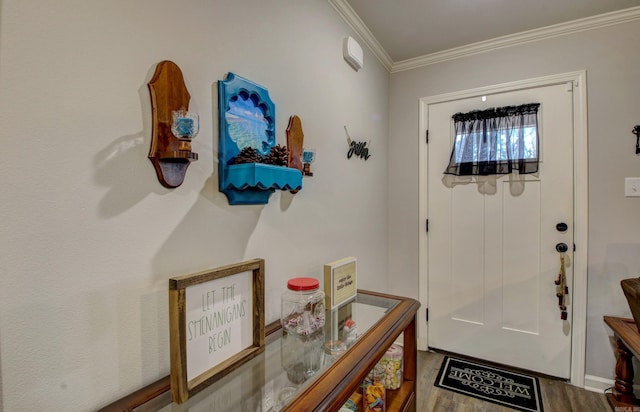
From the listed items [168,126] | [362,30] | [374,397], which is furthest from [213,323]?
[362,30]

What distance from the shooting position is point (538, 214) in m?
2.24

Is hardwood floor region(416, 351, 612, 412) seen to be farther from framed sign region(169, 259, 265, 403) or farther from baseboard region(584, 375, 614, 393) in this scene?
framed sign region(169, 259, 265, 403)

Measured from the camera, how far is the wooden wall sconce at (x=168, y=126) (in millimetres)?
849

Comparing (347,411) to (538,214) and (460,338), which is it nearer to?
(460,338)

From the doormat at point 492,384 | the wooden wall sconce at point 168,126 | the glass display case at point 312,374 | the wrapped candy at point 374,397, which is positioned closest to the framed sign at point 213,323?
the glass display case at point 312,374

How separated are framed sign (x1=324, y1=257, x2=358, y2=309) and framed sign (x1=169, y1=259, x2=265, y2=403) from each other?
0.42 meters

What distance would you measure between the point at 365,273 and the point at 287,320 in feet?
3.75

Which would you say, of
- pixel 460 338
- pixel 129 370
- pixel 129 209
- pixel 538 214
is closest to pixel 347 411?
pixel 129 370

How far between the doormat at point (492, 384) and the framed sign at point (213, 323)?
1758 mm

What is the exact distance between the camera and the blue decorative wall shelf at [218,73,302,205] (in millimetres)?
1029

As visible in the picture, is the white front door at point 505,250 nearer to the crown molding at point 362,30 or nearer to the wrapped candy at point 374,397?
the crown molding at point 362,30

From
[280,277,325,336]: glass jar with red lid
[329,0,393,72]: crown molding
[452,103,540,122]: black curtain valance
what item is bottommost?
[280,277,325,336]: glass jar with red lid

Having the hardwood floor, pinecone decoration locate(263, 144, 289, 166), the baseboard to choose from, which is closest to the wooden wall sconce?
pinecone decoration locate(263, 144, 289, 166)

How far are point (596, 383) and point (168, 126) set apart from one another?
2889mm
